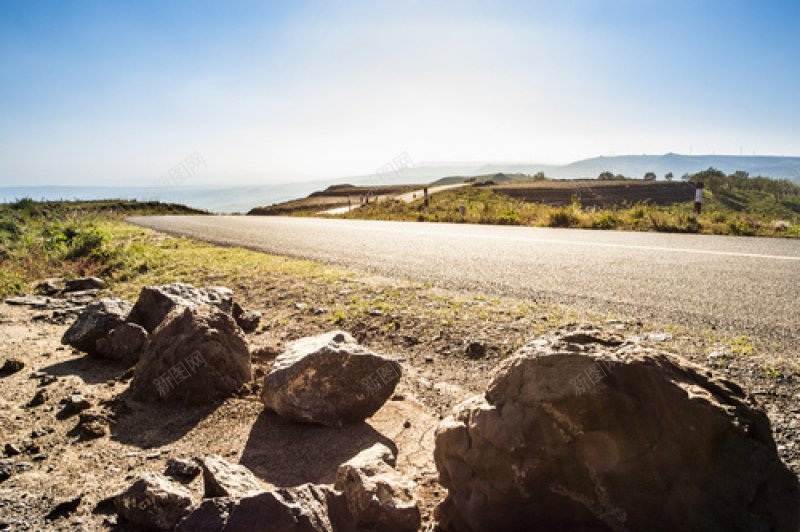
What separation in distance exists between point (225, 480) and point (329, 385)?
3.29ft

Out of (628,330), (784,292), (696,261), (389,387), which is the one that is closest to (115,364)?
(389,387)

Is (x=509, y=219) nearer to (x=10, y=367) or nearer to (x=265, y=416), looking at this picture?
(x=265, y=416)

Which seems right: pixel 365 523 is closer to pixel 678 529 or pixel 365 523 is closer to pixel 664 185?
pixel 678 529

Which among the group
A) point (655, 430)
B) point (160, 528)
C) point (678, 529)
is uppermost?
point (655, 430)

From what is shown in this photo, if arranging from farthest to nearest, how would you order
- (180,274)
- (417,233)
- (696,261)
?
1. (417,233)
2. (180,274)
3. (696,261)

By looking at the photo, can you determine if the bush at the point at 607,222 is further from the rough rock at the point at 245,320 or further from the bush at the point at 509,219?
the rough rock at the point at 245,320

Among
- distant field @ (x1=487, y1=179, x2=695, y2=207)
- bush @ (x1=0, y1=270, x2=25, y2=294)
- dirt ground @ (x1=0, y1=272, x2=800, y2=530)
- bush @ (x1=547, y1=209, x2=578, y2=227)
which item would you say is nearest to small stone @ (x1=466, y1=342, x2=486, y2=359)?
dirt ground @ (x1=0, y1=272, x2=800, y2=530)

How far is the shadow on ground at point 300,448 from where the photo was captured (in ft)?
8.98

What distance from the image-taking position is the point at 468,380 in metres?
3.54

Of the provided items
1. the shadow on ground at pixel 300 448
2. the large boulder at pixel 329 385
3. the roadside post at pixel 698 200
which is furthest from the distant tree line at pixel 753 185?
the shadow on ground at pixel 300 448

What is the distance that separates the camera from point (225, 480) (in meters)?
2.27

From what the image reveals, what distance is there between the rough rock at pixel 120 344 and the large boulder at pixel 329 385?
5.93 ft

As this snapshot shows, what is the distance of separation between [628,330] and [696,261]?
11.9 ft

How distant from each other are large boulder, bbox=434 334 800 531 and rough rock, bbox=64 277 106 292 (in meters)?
6.98
